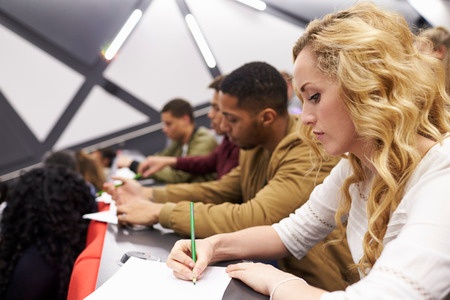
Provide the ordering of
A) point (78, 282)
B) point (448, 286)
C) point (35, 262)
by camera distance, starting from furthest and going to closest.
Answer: point (35, 262)
point (78, 282)
point (448, 286)

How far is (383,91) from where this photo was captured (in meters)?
0.99

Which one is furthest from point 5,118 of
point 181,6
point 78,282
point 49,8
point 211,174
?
point 78,282

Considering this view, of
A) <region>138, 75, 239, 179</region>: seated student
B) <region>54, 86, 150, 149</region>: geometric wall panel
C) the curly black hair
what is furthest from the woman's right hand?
<region>54, 86, 150, 149</region>: geometric wall panel

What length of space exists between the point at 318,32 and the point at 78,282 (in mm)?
880

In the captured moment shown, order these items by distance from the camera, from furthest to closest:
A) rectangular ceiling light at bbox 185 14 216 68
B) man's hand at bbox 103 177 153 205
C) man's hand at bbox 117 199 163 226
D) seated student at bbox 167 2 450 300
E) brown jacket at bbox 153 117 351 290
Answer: rectangular ceiling light at bbox 185 14 216 68, man's hand at bbox 103 177 153 205, man's hand at bbox 117 199 163 226, brown jacket at bbox 153 117 351 290, seated student at bbox 167 2 450 300

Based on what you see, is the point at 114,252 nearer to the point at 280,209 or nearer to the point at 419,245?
the point at 280,209

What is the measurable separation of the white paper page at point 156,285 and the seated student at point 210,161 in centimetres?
149

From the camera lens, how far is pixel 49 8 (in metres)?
5.01

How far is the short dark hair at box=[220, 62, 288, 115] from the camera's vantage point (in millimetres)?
1938

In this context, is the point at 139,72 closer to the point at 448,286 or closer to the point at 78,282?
the point at 78,282

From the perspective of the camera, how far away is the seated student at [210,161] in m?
2.74

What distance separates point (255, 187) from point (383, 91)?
3.57 ft

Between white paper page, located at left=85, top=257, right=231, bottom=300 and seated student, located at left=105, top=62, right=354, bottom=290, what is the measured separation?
0.35 meters

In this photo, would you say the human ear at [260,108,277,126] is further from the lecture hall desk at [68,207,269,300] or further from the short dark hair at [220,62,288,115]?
the lecture hall desk at [68,207,269,300]
